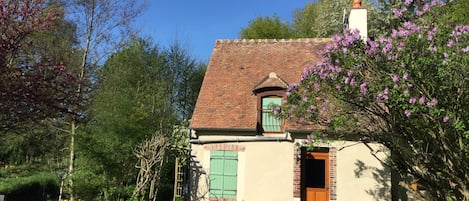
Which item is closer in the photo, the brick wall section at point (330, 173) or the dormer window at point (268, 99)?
the brick wall section at point (330, 173)

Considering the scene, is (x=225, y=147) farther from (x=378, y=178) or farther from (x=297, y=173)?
(x=378, y=178)

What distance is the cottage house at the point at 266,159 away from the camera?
11.4m

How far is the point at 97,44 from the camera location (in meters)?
15.8

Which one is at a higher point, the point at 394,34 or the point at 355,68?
the point at 394,34

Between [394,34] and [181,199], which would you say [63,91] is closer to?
[394,34]

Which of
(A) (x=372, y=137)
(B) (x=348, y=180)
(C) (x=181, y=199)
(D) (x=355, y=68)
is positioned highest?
(D) (x=355, y=68)

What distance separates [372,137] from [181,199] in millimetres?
6360

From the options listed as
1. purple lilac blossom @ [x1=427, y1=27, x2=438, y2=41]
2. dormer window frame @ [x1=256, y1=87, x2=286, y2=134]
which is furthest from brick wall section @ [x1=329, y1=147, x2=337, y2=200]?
purple lilac blossom @ [x1=427, y1=27, x2=438, y2=41]

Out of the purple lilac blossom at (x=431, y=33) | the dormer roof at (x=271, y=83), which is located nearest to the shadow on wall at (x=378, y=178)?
the dormer roof at (x=271, y=83)

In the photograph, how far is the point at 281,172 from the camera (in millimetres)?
11570

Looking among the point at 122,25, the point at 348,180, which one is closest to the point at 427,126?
the point at 348,180

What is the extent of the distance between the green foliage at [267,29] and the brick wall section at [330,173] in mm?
17817

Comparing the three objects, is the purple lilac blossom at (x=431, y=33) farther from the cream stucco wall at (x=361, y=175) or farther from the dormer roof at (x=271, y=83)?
the dormer roof at (x=271, y=83)

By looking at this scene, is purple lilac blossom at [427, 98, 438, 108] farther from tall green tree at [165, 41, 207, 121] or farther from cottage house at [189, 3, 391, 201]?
tall green tree at [165, 41, 207, 121]
